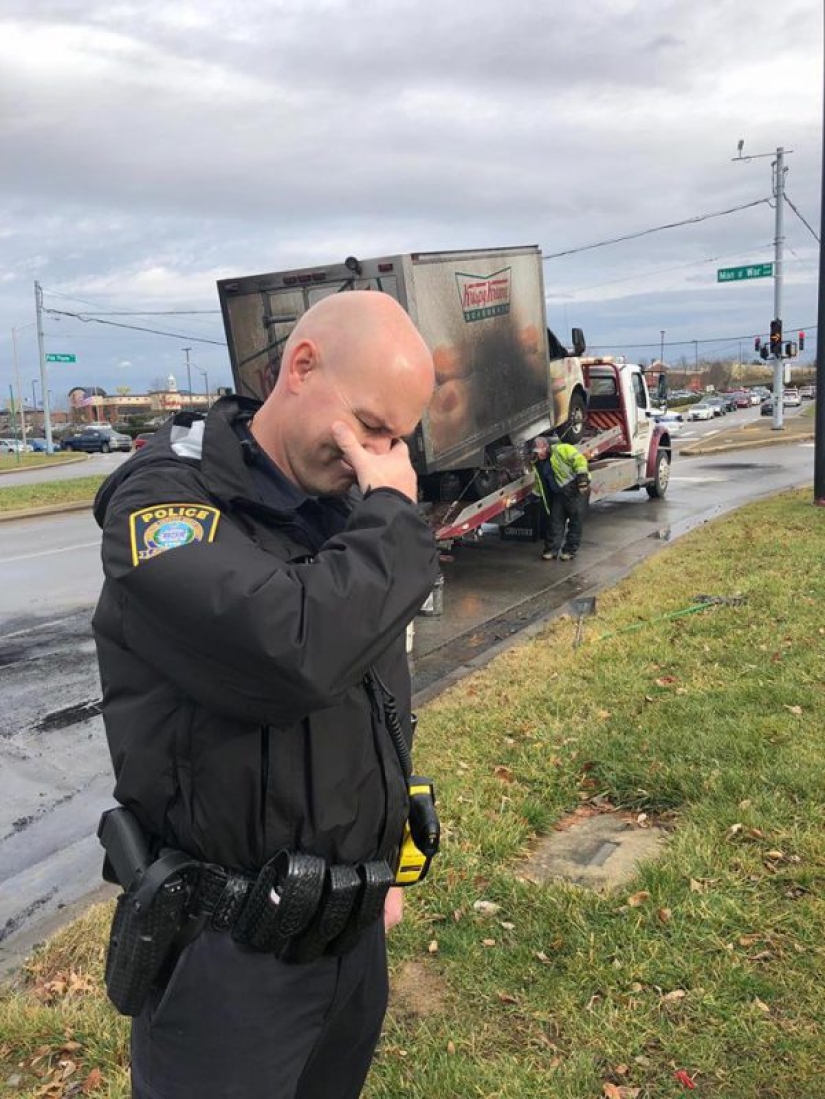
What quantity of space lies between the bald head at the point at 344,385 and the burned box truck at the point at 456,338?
655 centimetres

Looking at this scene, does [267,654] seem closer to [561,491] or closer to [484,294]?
[484,294]

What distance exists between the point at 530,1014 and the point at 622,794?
1.56 m

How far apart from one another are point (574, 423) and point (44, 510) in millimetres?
11006

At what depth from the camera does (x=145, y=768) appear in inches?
54.9

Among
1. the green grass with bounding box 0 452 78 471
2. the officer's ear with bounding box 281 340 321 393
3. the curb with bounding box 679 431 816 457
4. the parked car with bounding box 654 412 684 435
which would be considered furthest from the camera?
the parked car with bounding box 654 412 684 435

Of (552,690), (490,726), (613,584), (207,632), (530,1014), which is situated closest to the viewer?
(207,632)

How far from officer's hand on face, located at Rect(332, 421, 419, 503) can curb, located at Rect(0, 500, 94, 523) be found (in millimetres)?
16612

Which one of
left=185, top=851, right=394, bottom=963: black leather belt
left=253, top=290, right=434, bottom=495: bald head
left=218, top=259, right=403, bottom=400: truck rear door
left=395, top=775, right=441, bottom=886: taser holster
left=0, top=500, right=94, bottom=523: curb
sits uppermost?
left=218, top=259, right=403, bottom=400: truck rear door

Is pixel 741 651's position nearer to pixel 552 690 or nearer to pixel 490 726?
pixel 552 690

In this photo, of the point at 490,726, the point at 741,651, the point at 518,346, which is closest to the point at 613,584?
the point at 518,346

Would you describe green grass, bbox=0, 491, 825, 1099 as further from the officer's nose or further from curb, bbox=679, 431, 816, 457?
curb, bbox=679, 431, 816, 457

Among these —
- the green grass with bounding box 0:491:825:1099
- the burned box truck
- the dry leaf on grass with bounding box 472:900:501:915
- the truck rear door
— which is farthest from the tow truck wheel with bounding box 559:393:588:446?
the dry leaf on grass with bounding box 472:900:501:915

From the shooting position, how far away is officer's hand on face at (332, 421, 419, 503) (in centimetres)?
148

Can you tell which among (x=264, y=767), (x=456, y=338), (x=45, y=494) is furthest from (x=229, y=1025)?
(x=45, y=494)
